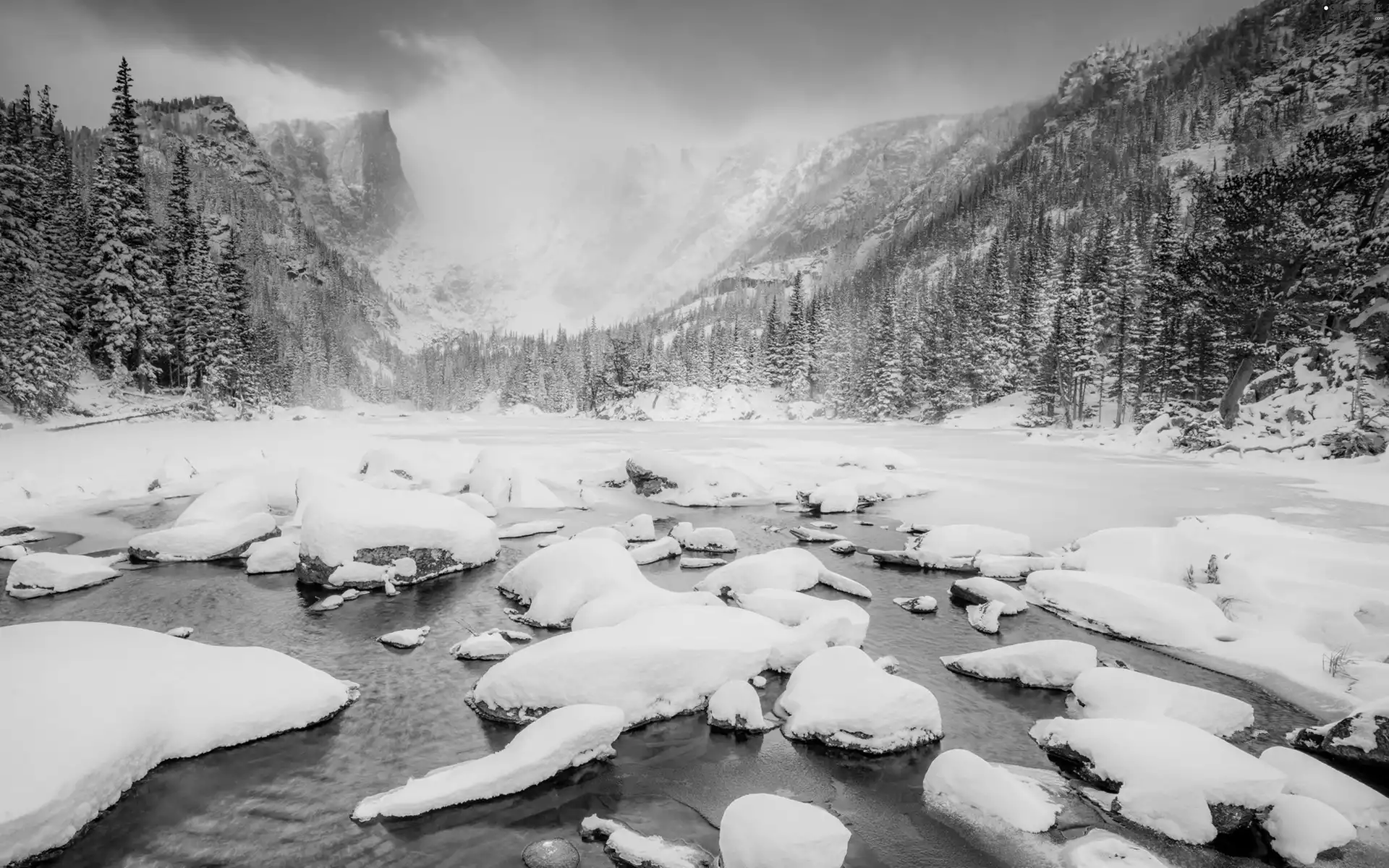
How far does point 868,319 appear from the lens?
300ft

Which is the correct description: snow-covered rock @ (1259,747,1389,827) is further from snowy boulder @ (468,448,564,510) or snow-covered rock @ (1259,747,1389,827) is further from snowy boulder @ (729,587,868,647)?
snowy boulder @ (468,448,564,510)

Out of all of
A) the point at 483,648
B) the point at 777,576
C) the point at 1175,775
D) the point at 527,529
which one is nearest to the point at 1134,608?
the point at 1175,775

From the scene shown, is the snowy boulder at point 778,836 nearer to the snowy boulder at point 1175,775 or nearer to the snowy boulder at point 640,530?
the snowy boulder at point 1175,775

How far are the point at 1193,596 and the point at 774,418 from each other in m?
72.3

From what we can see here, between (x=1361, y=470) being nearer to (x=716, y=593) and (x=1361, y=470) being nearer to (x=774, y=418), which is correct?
(x=716, y=593)

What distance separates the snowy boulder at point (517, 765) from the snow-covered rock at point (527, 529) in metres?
9.84

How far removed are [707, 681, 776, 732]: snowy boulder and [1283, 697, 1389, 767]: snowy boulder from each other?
5.76m

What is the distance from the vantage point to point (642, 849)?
4707 mm

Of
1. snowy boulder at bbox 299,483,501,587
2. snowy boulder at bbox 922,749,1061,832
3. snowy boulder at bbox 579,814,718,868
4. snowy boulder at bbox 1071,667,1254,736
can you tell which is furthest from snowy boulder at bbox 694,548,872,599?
snowy boulder at bbox 579,814,718,868

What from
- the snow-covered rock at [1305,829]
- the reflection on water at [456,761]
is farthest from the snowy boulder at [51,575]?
the snow-covered rock at [1305,829]

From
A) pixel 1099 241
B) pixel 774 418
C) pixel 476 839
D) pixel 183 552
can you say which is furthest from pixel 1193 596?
pixel 774 418

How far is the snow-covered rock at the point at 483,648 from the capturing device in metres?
8.52

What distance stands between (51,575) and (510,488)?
37.3ft

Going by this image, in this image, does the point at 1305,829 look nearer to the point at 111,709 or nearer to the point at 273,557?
the point at 111,709
